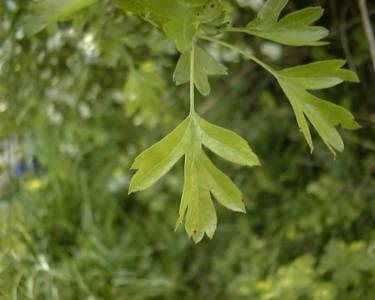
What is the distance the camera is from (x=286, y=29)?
77 centimetres

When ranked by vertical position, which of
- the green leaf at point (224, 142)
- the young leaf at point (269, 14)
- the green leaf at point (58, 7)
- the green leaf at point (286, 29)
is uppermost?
the green leaf at point (58, 7)

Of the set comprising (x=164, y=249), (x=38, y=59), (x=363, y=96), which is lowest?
(x=164, y=249)

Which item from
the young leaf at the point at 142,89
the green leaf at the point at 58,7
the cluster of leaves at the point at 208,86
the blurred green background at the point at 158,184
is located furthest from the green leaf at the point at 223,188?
the young leaf at the point at 142,89

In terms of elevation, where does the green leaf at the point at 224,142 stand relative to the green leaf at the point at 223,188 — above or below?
above

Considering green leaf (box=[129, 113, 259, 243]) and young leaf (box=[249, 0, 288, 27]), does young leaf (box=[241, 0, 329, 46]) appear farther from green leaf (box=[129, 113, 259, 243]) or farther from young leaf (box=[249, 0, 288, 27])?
green leaf (box=[129, 113, 259, 243])

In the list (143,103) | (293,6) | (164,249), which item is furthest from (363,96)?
(164,249)

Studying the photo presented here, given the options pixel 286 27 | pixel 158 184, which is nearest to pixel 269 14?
pixel 286 27

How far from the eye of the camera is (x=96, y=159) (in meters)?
2.25

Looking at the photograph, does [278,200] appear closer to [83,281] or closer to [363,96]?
[363,96]

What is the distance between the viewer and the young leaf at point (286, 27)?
0.76 meters

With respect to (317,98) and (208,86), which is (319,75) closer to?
(317,98)

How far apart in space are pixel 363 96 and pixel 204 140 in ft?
3.18

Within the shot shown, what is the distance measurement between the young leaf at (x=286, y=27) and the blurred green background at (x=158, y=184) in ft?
1.05

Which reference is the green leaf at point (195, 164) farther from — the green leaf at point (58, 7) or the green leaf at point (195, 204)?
the green leaf at point (58, 7)
